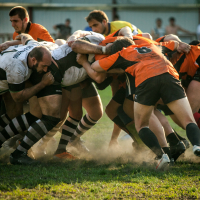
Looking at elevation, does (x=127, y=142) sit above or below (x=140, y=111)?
below

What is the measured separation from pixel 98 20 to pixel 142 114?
2822 millimetres

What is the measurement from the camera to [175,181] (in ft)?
10.7

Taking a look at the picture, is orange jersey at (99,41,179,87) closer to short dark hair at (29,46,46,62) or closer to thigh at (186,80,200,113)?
short dark hair at (29,46,46,62)

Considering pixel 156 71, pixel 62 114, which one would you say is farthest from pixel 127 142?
pixel 156 71

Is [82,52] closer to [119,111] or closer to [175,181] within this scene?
[119,111]

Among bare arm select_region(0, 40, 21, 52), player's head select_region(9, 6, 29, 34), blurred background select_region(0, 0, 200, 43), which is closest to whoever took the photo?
bare arm select_region(0, 40, 21, 52)

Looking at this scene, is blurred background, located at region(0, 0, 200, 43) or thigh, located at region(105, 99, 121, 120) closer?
thigh, located at region(105, 99, 121, 120)

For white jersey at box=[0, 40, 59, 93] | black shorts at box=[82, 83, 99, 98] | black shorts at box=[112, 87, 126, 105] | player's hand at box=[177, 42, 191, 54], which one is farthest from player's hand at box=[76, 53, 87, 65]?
player's hand at box=[177, 42, 191, 54]

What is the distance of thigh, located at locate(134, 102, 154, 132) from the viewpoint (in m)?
3.72

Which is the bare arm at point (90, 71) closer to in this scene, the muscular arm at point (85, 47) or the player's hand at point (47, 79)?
the muscular arm at point (85, 47)

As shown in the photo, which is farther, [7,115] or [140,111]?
[7,115]

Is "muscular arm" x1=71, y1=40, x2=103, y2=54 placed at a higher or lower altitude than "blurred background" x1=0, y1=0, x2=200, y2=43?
higher

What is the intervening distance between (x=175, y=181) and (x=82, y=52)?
2117mm

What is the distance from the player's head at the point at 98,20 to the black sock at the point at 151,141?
9.50 ft
